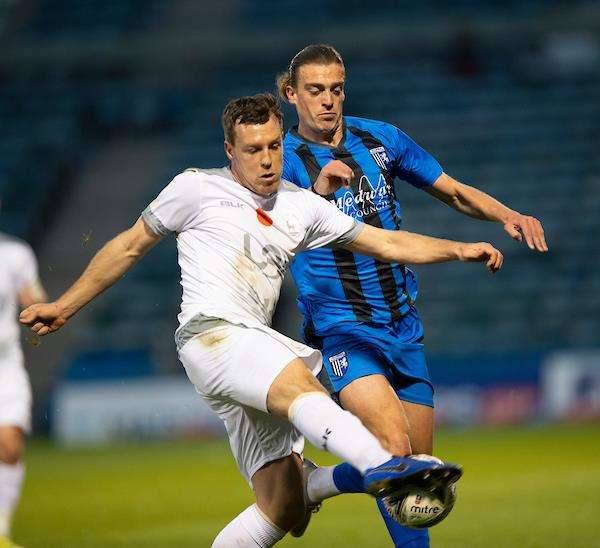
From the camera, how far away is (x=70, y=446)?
1791 cm

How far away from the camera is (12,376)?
308 inches

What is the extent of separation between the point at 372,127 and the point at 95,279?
199 cm

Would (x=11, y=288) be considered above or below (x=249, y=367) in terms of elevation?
above

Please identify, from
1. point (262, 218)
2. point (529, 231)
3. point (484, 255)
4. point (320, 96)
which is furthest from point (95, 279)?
point (529, 231)

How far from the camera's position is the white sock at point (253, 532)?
20.1 feet

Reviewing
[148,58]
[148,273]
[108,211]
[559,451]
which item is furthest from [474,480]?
[148,58]

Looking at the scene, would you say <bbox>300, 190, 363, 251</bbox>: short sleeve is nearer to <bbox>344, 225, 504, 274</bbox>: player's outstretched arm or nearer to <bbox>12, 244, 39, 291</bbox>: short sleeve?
<bbox>344, 225, 504, 274</bbox>: player's outstretched arm

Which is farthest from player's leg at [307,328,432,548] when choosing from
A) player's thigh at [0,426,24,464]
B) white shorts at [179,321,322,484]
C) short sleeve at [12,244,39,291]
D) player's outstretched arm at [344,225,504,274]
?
short sleeve at [12,244,39,291]

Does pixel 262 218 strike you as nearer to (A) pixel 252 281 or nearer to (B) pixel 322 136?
(A) pixel 252 281

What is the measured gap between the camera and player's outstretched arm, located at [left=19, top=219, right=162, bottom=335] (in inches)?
221

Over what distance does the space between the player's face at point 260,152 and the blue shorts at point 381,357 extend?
1211 mm

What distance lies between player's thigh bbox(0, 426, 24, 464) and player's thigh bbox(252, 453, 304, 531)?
217 cm

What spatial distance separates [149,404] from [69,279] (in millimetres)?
5951

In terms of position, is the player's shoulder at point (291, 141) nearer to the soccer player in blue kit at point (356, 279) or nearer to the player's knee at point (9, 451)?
the soccer player in blue kit at point (356, 279)
